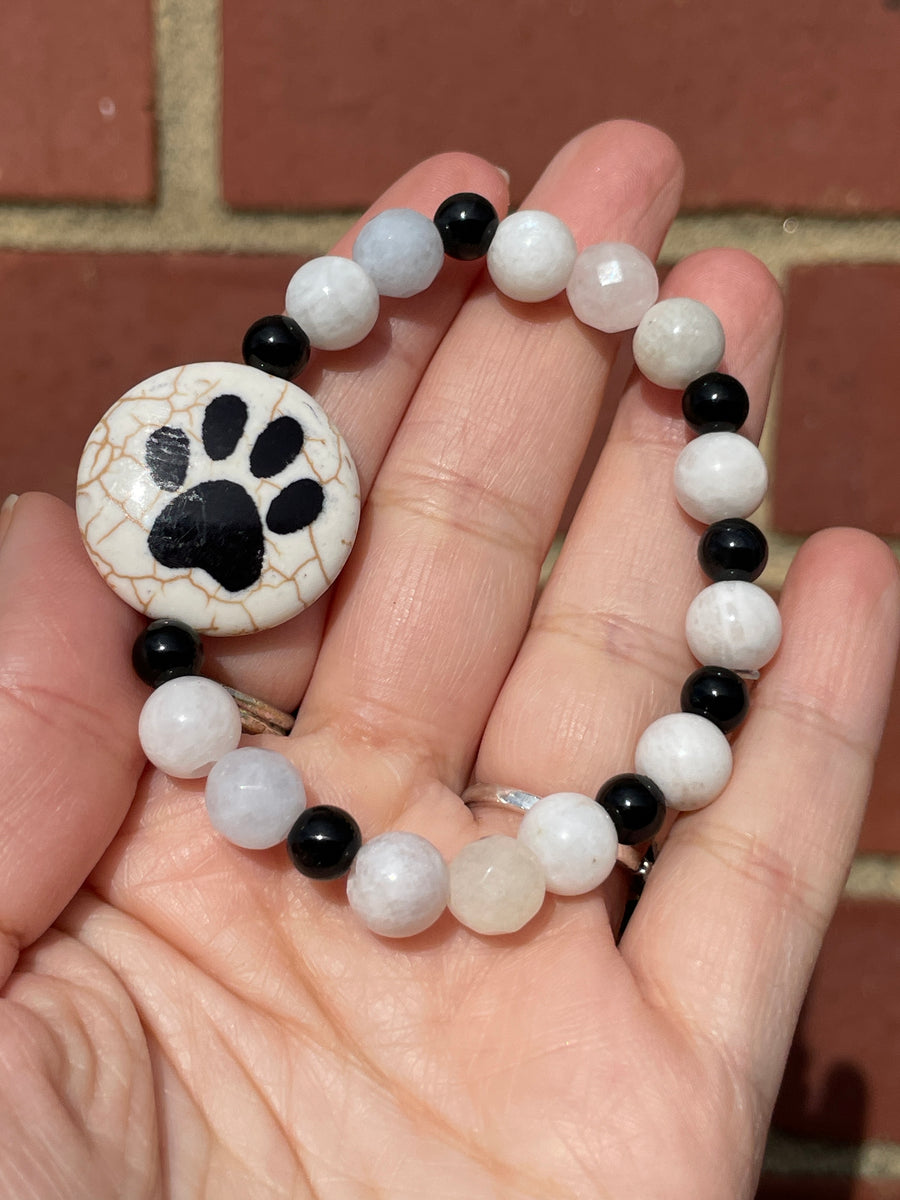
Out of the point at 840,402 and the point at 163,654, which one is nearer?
the point at 163,654

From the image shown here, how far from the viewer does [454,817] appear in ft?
3.00

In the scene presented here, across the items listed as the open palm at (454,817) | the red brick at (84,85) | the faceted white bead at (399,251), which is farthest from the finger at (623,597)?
the red brick at (84,85)

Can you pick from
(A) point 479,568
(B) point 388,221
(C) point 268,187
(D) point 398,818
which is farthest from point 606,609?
(C) point 268,187

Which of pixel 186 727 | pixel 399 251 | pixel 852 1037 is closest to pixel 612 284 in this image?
pixel 399 251

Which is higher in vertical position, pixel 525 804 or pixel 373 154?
pixel 373 154

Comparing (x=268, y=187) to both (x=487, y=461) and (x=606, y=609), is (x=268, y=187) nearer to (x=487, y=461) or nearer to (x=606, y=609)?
(x=487, y=461)

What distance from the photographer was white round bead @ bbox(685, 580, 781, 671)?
90cm

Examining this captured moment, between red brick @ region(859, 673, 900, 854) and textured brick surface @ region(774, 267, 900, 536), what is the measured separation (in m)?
0.21

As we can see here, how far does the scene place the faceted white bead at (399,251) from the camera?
0.95 metres

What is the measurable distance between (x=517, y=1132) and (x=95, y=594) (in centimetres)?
49

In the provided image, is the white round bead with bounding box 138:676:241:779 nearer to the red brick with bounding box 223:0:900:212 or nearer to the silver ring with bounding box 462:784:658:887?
the silver ring with bounding box 462:784:658:887

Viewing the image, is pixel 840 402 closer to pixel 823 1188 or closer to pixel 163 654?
pixel 163 654

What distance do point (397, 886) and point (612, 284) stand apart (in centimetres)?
53

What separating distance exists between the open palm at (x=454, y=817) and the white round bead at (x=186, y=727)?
2 centimetres
